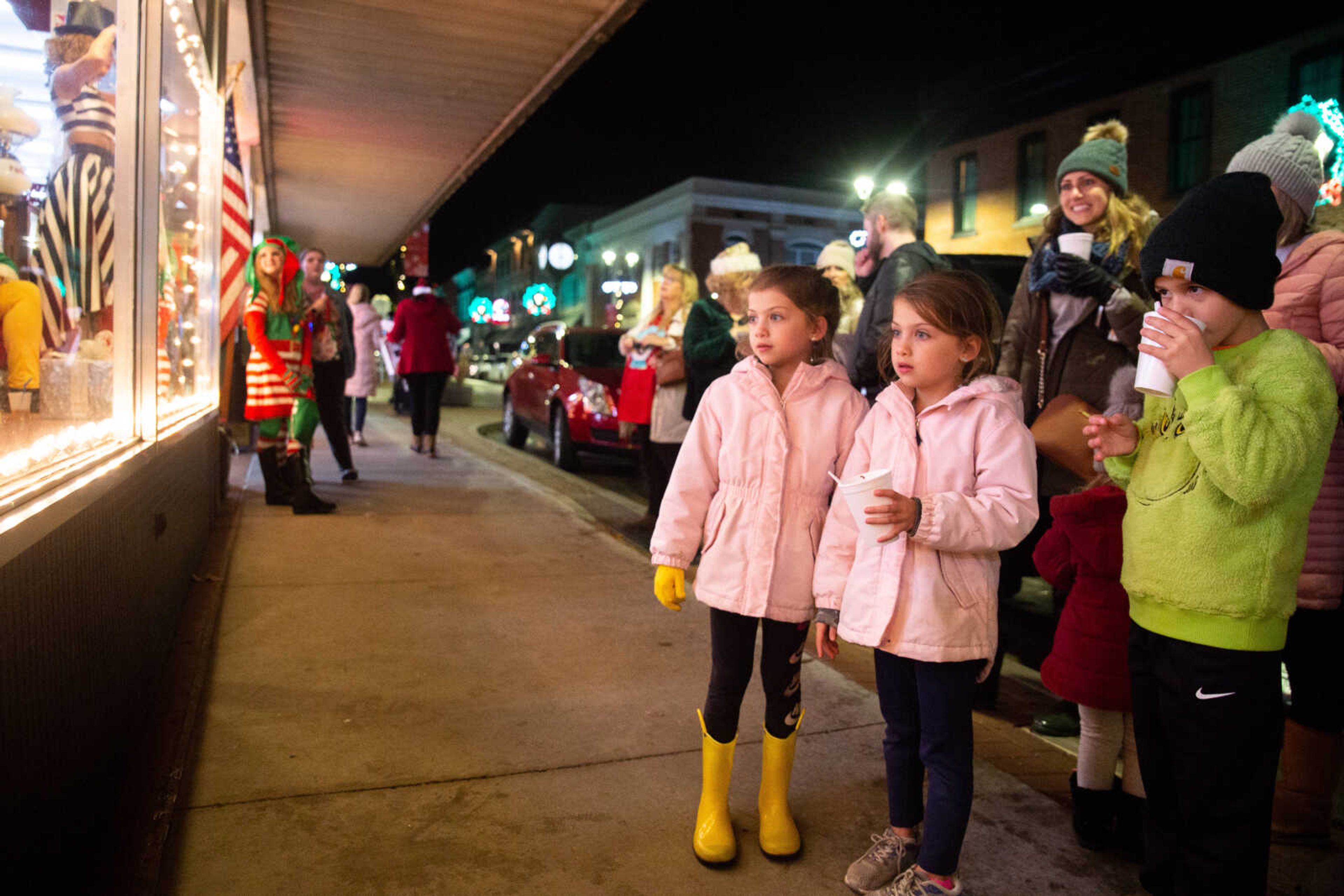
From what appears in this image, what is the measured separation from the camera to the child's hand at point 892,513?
2.12m

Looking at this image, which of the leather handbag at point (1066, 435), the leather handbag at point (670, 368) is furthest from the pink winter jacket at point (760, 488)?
the leather handbag at point (670, 368)

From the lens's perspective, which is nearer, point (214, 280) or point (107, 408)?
point (107, 408)

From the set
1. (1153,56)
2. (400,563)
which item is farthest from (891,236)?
(1153,56)

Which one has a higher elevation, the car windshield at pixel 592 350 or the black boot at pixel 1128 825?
the car windshield at pixel 592 350

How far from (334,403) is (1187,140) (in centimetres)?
1805

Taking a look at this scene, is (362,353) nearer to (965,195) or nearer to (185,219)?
(185,219)

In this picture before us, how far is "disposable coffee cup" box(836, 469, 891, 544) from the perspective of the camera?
2.09 meters

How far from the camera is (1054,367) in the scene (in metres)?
3.54

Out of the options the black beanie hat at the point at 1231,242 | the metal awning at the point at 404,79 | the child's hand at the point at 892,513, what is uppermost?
the metal awning at the point at 404,79

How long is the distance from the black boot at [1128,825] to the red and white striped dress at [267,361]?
18.9 feet

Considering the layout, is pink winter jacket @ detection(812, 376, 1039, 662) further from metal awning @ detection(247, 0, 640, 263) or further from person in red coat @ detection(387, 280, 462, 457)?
person in red coat @ detection(387, 280, 462, 457)

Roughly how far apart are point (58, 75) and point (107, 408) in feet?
3.44

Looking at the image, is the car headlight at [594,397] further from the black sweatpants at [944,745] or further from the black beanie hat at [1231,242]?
the black beanie hat at [1231,242]

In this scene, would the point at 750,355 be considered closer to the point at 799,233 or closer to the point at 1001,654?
the point at 1001,654
